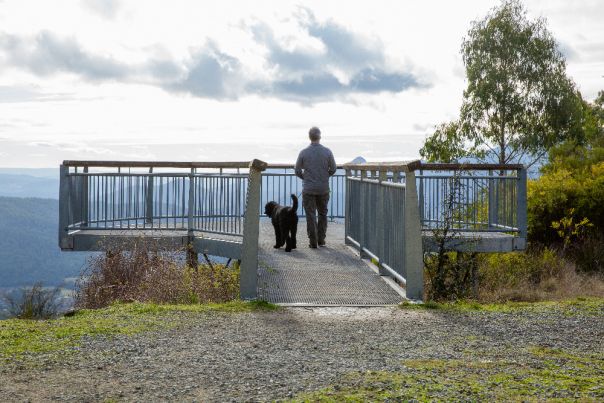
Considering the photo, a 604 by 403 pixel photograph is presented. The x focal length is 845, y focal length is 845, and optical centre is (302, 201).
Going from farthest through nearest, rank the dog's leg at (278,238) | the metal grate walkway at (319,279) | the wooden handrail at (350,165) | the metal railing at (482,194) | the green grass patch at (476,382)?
the dog's leg at (278,238)
the metal railing at (482,194)
the wooden handrail at (350,165)
the metal grate walkway at (319,279)
the green grass patch at (476,382)

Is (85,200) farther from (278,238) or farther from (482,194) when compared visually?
(482,194)

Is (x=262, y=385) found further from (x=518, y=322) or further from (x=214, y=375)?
(x=518, y=322)

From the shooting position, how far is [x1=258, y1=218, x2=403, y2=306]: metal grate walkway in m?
10.8

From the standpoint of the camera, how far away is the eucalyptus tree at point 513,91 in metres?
42.8

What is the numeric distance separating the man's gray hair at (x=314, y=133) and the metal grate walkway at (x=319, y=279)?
6.57 ft

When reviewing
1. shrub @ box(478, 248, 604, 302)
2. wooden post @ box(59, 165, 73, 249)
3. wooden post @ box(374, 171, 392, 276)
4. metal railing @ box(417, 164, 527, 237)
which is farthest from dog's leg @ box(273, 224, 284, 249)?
wooden post @ box(59, 165, 73, 249)

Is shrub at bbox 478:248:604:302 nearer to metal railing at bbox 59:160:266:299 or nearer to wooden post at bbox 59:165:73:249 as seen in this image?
metal railing at bbox 59:160:266:299

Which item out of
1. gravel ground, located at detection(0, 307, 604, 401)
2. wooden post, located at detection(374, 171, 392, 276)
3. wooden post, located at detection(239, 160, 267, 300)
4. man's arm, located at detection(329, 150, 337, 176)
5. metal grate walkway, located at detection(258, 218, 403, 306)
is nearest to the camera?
gravel ground, located at detection(0, 307, 604, 401)

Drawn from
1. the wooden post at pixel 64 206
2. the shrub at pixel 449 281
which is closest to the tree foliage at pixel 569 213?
the shrub at pixel 449 281

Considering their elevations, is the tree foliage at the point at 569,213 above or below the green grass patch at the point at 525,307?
above

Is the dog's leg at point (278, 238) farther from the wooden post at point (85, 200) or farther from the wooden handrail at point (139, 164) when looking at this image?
the wooden post at point (85, 200)

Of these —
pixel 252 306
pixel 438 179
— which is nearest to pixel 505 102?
pixel 438 179

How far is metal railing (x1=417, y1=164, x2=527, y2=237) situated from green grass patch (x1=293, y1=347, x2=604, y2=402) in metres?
6.86

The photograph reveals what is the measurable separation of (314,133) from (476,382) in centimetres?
850
